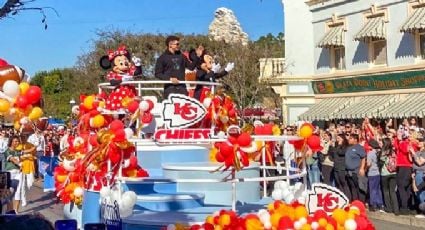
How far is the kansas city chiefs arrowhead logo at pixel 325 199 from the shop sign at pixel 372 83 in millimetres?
18701

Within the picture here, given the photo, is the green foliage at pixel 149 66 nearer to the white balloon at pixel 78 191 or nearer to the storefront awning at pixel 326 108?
the storefront awning at pixel 326 108

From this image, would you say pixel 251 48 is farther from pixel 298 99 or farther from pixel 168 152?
pixel 168 152

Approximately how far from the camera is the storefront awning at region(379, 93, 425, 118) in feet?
75.6

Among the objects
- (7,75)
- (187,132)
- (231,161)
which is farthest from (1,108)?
(187,132)

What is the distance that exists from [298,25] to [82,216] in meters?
→ 26.7

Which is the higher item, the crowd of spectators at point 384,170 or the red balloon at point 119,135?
the red balloon at point 119,135

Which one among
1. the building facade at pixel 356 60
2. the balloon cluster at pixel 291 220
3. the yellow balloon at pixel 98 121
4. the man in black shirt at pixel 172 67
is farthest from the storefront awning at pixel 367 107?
the balloon cluster at pixel 291 220

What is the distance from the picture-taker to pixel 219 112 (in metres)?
10.6

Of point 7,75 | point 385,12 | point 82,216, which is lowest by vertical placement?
point 82,216

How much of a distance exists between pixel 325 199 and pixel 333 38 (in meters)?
22.9

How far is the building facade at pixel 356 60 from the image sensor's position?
24438mm

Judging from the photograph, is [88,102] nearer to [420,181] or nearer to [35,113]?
[35,113]

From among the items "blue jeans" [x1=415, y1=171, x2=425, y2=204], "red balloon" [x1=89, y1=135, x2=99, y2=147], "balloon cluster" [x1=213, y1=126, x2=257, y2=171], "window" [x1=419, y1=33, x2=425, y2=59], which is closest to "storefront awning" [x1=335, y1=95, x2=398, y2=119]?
"window" [x1=419, y1=33, x2=425, y2=59]

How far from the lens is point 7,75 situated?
5.02 metres
